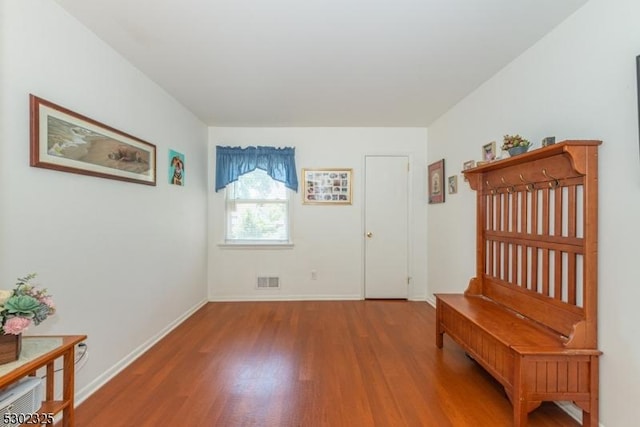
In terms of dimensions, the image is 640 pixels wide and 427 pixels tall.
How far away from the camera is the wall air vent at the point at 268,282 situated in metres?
4.08

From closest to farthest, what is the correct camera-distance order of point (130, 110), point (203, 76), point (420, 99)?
point (130, 110) < point (203, 76) < point (420, 99)

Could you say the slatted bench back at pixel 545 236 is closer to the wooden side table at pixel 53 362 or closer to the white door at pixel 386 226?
the white door at pixel 386 226

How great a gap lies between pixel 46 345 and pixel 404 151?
3.97 meters

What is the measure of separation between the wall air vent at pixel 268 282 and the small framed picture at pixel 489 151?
9.54 ft

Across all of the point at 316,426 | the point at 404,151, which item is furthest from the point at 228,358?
the point at 404,151

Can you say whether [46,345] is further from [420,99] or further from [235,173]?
[420,99]

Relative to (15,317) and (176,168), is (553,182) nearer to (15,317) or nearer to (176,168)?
(15,317)

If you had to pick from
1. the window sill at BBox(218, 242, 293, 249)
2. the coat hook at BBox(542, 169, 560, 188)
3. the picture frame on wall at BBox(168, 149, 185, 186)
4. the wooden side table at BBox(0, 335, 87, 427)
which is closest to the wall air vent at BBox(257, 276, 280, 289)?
the window sill at BBox(218, 242, 293, 249)

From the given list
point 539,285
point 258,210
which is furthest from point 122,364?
point 539,285

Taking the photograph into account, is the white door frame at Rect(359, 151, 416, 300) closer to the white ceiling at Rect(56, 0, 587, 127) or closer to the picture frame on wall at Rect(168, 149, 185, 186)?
the white ceiling at Rect(56, 0, 587, 127)

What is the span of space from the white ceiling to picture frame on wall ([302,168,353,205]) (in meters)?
1.13

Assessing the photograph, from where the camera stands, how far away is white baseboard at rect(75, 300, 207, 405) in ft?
6.24

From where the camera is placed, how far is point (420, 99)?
3045 mm

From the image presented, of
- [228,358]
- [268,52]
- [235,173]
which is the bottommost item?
[228,358]
